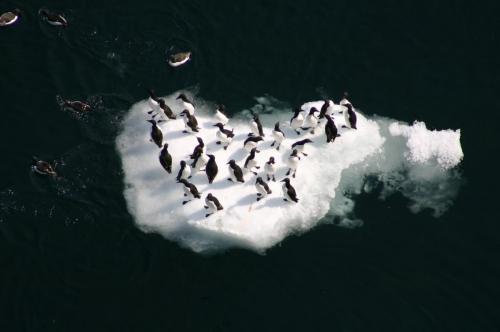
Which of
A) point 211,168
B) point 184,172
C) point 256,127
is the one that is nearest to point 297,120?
point 256,127

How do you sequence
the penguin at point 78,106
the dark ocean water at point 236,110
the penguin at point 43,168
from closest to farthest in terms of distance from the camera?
the dark ocean water at point 236,110 < the penguin at point 43,168 < the penguin at point 78,106

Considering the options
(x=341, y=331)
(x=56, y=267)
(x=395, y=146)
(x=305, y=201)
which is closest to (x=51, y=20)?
(x=56, y=267)

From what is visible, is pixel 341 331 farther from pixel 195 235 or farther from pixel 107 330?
pixel 107 330

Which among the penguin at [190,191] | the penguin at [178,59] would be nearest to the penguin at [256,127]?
the penguin at [190,191]

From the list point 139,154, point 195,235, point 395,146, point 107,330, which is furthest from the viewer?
point 395,146

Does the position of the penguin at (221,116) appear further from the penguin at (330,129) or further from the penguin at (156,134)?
the penguin at (330,129)

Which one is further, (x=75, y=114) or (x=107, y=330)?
(x=75, y=114)

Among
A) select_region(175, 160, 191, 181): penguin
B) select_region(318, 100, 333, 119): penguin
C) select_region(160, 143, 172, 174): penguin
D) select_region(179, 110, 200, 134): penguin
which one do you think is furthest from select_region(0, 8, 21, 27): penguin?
select_region(318, 100, 333, 119): penguin
